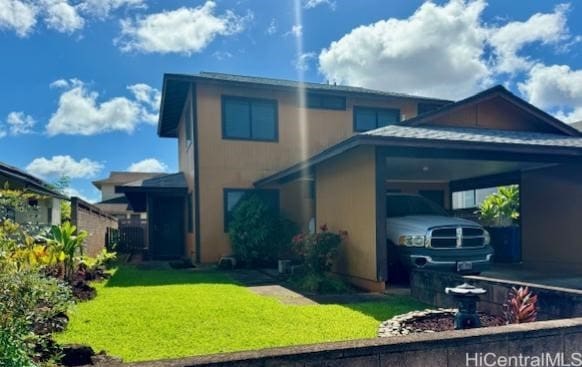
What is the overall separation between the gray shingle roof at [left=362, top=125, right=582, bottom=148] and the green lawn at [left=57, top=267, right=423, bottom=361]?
2943mm

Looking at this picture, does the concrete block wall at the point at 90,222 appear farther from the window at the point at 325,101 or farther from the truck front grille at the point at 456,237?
the truck front grille at the point at 456,237

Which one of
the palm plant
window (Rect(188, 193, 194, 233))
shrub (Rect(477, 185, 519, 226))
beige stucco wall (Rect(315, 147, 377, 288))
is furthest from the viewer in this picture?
shrub (Rect(477, 185, 519, 226))

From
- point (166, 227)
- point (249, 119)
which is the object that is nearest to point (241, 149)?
point (249, 119)

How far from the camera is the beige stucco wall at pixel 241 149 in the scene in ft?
42.7

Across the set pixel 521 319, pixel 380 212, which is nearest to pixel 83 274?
pixel 380 212

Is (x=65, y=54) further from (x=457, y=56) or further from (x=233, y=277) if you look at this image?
(x=457, y=56)

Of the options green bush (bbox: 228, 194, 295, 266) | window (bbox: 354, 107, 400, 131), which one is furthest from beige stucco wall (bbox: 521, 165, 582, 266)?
green bush (bbox: 228, 194, 295, 266)

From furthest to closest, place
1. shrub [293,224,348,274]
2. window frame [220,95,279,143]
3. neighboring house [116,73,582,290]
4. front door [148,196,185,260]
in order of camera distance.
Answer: front door [148,196,185,260], window frame [220,95,279,143], shrub [293,224,348,274], neighboring house [116,73,582,290]

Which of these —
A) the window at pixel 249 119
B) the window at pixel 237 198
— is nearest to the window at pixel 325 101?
the window at pixel 249 119

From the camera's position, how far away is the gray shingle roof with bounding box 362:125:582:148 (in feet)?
24.9

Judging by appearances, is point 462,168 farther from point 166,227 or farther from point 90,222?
point 90,222

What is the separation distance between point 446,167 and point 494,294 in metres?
6.37

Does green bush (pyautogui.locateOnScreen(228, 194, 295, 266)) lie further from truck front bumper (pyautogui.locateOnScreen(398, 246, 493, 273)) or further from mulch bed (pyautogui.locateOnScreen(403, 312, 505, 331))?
mulch bed (pyautogui.locateOnScreen(403, 312, 505, 331))

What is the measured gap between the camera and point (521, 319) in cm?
390
